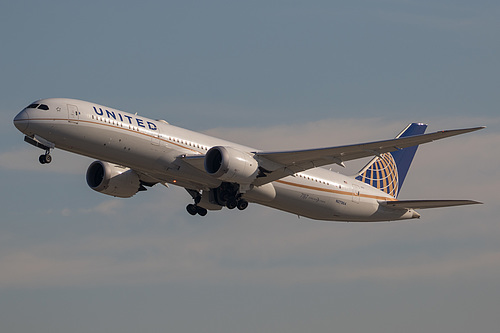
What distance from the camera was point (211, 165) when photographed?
44.7m

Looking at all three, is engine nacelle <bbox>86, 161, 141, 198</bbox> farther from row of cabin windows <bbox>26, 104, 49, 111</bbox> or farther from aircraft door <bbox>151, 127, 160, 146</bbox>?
row of cabin windows <bbox>26, 104, 49, 111</bbox>

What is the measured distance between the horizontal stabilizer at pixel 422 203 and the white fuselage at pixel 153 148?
10.7 feet

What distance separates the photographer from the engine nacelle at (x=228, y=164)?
44.4m

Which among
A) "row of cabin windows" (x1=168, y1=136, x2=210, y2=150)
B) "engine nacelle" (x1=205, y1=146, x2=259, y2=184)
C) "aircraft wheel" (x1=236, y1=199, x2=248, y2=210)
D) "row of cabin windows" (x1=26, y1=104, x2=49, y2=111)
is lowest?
"aircraft wheel" (x1=236, y1=199, x2=248, y2=210)

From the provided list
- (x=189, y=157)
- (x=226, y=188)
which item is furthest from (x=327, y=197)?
(x=189, y=157)

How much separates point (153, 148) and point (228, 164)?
4072 millimetres

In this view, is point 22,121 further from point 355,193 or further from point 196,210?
point 355,193

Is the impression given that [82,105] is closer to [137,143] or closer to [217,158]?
[137,143]

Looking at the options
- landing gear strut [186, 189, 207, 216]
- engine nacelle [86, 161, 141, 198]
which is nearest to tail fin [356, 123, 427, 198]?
landing gear strut [186, 189, 207, 216]

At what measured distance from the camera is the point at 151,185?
51.3 m

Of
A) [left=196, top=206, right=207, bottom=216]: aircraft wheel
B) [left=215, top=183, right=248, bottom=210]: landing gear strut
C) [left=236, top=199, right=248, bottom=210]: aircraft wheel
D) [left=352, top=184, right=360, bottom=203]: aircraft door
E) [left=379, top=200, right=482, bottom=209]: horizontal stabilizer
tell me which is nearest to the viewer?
[left=379, top=200, right=482, bottom=209]: horizontal stabilizer

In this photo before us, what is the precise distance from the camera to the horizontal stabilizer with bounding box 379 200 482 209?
47.2 m

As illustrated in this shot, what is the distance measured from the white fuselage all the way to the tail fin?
4.85 metres

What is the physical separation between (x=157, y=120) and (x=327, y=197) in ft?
38.5
